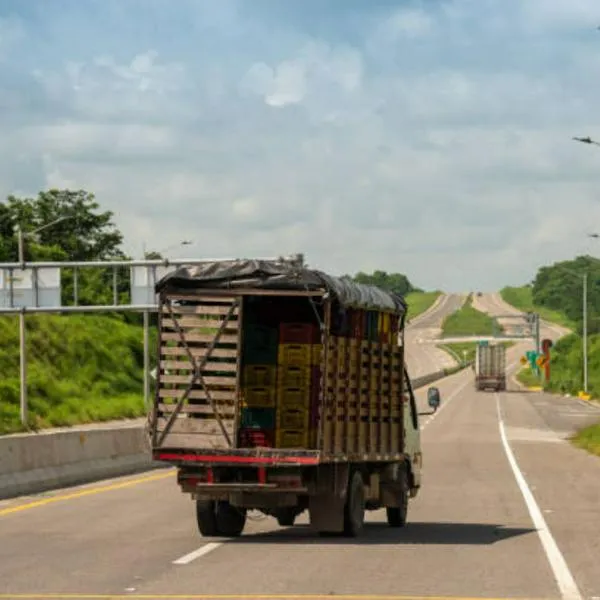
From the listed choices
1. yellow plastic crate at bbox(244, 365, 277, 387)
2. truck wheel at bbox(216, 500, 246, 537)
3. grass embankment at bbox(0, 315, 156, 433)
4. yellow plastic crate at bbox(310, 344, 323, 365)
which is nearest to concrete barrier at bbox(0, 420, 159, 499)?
truck wheel at bbox(216, 500, 246, 537)

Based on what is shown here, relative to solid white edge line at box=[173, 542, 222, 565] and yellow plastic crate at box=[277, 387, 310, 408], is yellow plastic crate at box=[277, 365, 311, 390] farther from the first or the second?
solid white edge line at box=[173, 542, 222, 565]

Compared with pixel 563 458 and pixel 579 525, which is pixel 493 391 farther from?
pixel 579 525

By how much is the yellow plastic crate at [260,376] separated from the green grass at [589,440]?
27762mm

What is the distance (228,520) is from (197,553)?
231cm

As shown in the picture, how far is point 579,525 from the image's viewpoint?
21.9 m

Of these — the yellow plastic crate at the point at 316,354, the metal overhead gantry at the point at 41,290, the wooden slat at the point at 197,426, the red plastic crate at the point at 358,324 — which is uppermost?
the metal overhead gantry at the point at 41,290

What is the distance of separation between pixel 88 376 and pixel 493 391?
45.0 m

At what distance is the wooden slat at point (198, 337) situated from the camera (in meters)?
19.1

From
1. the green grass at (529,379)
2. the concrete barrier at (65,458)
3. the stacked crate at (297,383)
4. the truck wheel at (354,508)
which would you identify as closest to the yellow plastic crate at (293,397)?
the stacked crate at (297,383)

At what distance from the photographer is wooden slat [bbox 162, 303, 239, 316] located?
19094mm

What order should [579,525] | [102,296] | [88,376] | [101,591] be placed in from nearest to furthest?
1. [101,591]
2. [579,525]
3. [88,376]
4. [102,296]

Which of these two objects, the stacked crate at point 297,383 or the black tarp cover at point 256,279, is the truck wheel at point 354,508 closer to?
the stacked crate at point 297,383

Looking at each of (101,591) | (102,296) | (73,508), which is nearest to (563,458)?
(73,508)

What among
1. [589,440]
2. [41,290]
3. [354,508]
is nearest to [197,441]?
[354,508]
